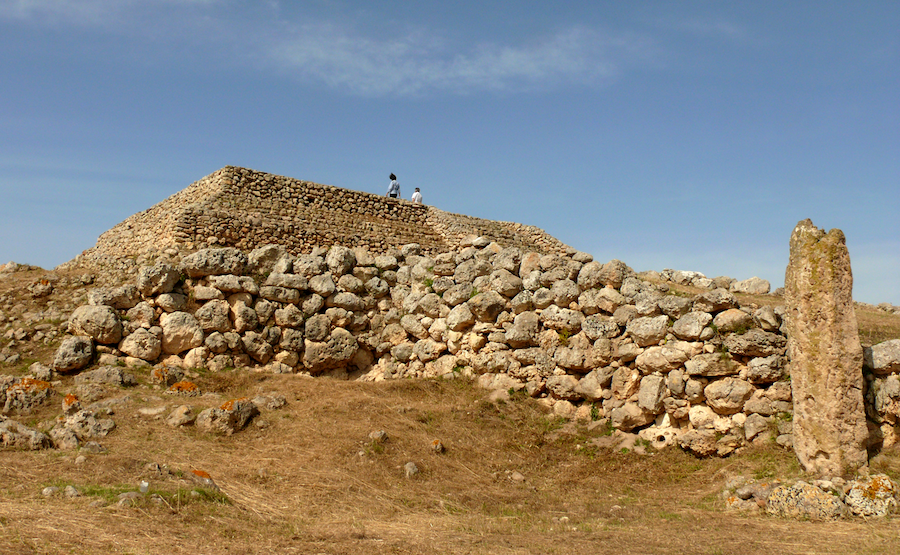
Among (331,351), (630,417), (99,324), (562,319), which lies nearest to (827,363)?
(630,417)

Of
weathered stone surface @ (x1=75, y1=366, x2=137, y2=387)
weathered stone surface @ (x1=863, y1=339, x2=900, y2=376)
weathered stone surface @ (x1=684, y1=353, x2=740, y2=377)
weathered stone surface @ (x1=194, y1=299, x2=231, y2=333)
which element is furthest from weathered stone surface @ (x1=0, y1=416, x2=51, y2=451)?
weathered stone surface @ (x1=863, y1=339, x2=900, y2=376)

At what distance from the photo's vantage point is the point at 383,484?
337 inches

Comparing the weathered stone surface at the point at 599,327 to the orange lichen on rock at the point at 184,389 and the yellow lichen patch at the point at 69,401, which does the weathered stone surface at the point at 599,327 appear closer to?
the orange lichen on rock at the point at 184,389

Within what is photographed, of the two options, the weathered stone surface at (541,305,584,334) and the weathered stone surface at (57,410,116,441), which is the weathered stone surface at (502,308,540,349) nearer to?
the weathered stone surface at (541,305,584,334)

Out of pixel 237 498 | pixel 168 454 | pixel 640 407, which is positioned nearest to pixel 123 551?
pixel 237 498

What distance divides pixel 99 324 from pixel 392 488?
268 inches

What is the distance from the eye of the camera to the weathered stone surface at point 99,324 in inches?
463

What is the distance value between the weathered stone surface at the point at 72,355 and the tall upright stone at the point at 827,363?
11.4 meters

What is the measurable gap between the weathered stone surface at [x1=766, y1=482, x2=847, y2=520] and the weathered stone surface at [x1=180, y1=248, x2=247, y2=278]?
Answer: 1043cm

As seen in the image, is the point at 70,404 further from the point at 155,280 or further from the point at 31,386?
the point at 155,280

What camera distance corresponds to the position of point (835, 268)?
8.08m

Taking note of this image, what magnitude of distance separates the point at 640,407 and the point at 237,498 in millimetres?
6152

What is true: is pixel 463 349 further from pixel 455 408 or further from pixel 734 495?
pixel 734 495

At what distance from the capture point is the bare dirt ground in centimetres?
621
